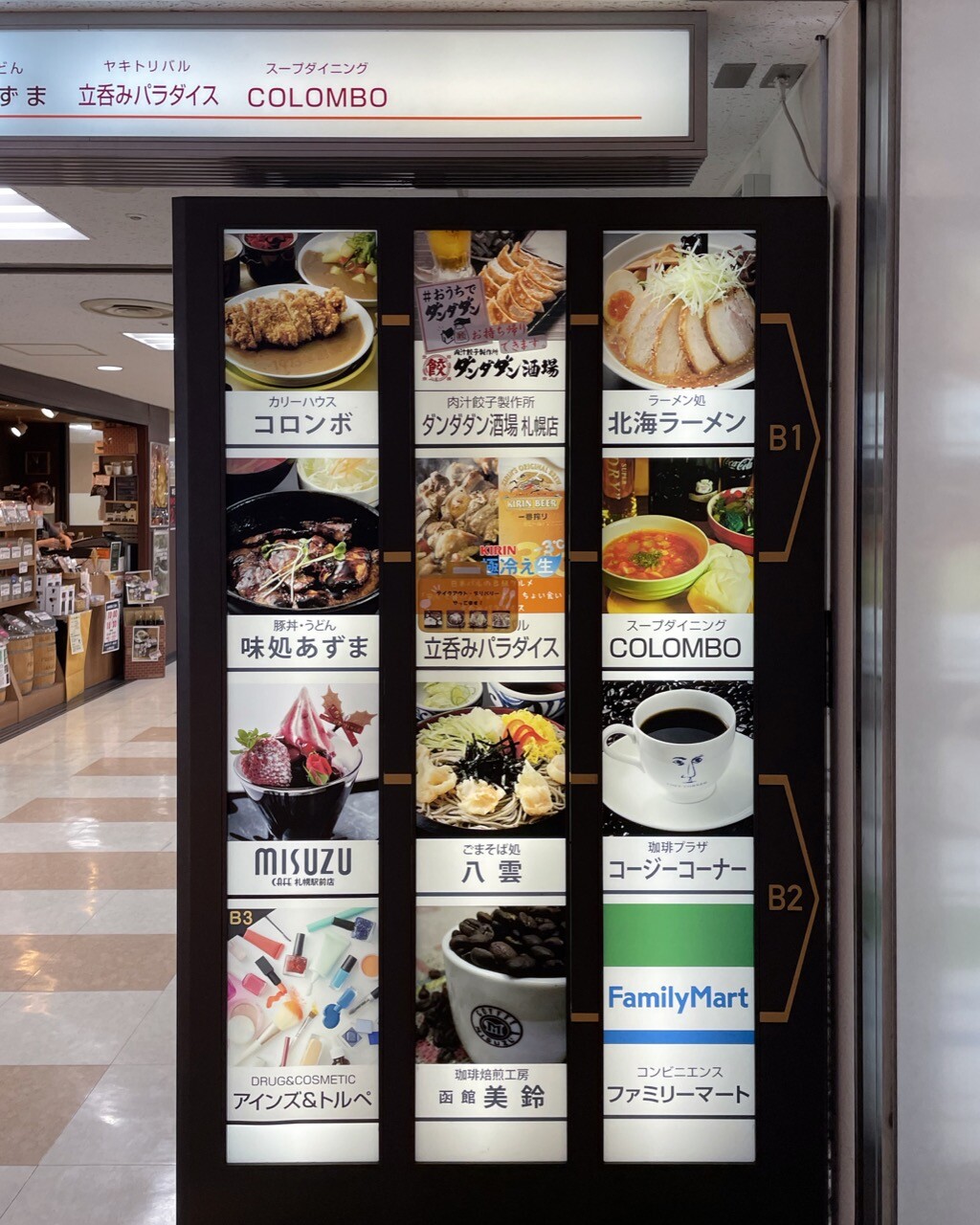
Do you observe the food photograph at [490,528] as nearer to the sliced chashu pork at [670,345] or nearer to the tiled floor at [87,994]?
the sliced chashu pork at [670,345]

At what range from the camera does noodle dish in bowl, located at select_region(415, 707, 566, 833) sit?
229 cm

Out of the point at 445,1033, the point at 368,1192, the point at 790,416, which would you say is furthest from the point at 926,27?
the point at 368,1192

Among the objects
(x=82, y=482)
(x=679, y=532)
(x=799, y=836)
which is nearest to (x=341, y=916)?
(x=799, y=836)

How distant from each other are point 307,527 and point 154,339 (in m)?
5.22

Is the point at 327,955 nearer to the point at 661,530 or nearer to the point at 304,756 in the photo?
the point at 304,756

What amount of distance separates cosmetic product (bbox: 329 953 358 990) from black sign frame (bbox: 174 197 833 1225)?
83mm

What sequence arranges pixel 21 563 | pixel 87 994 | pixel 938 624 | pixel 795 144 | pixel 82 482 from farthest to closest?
pixel 82 482 → pixel 21 563 → pixel 87 994 → pixel 795 144 → pixel 938 624

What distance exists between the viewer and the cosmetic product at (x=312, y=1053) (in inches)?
90.7

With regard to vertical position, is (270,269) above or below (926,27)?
below

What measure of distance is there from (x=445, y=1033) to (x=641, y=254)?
1.77 m

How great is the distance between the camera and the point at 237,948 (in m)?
2.31

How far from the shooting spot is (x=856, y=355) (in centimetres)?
213

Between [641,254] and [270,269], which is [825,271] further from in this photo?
[270,269]

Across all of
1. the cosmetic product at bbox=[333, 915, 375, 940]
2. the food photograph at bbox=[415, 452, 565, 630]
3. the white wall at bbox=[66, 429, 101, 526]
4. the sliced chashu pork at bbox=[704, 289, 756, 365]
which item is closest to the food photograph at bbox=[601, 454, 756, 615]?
the food photograph at bbox=[415, 452, 565, 630]
